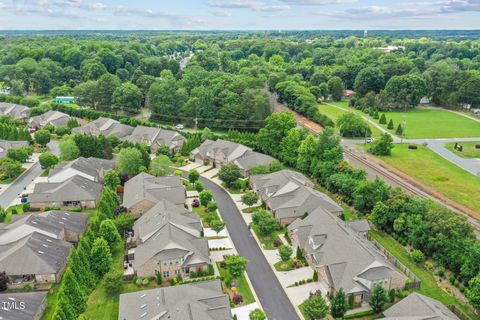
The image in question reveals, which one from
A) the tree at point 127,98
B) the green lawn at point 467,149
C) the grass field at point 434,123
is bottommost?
the green lawn at point 467,149

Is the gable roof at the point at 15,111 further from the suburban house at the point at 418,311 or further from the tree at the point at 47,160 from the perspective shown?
the suburban house at the point at 418,311

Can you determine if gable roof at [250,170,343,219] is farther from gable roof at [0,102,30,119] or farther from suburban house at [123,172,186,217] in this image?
gable roof at [0,102,30,119]

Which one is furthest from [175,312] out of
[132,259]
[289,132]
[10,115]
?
[10,115]

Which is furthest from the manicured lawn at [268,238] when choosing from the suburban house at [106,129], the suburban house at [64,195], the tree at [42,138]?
the tree at [42,138]

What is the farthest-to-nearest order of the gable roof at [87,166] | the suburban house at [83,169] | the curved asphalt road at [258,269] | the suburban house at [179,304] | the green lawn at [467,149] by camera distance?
the green lawn at [467,149] < the gable roof at [87,166] < the suburban house at [83,169] < the curved asphalt road at [258,269] < the suburban house at [179,304]

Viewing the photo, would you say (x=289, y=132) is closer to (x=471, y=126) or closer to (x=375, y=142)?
(x=375, y=142)

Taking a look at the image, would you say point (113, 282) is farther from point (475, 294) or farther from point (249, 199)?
point (475, 294)
